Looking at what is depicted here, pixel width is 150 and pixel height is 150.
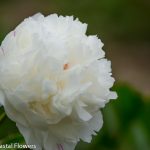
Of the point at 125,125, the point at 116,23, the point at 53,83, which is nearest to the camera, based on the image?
Answer: the point at 53,83

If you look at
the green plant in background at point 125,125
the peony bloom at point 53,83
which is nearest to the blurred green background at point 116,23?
the green plant in background at point 125,125

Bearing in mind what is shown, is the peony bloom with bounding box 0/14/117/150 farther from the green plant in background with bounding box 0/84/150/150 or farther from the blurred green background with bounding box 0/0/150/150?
the blurred green background with bounding box 0/0/150/150

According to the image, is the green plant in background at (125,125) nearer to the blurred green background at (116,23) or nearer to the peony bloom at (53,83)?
the peony bloom at (53,83)

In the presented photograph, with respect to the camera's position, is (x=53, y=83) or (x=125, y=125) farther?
(x=125, y=125)

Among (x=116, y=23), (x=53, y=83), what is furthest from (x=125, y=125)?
(x=116, y=23)

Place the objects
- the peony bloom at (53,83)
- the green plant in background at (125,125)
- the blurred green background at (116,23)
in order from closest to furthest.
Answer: the peony bloom at (53,83)
the green plant in background at (125,125)
the blurred green background at (116,23)

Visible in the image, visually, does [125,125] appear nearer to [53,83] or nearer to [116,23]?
[53,83]
